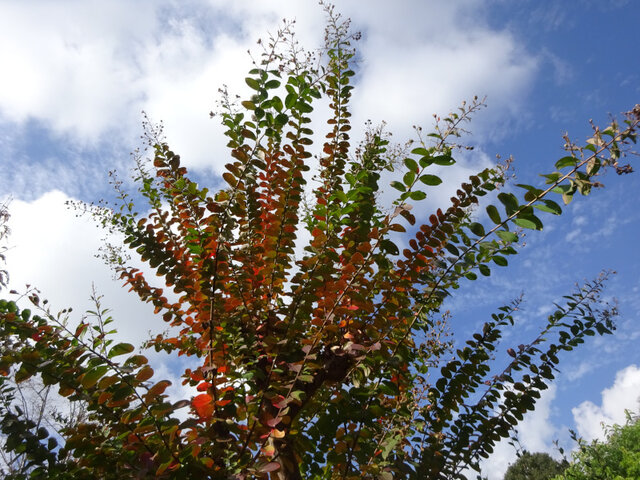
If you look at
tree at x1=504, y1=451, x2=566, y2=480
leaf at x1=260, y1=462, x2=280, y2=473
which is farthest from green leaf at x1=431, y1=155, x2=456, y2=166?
Result: tree at x1=504, y1=451, x2=566, y2=480

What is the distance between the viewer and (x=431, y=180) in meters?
2.10

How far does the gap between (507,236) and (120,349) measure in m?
1.66

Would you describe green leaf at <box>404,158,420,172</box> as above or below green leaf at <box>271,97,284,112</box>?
below

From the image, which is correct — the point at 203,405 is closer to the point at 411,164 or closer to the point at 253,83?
the point at 411,164

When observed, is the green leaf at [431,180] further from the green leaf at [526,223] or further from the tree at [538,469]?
the tree at [538,469]

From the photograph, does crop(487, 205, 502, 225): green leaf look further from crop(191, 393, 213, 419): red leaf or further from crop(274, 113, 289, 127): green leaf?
crop(191, 393, 213, 419): red leaf

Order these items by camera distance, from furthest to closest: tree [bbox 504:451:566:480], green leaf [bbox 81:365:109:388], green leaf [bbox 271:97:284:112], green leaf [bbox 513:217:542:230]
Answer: tree [bbox 504:451:566:480]
green leaf [bbox 271:97:284:112]
green leaf [bbox 513:217:542:230]
green leaf [bbox 81:365:109:388]

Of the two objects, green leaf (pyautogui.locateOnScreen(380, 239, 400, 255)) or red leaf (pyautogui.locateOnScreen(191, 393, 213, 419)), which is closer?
red leaf (pyautogui.locateOnScreen(191, 393, 213, 419))

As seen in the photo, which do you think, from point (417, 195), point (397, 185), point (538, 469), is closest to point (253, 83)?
point (397, 185)

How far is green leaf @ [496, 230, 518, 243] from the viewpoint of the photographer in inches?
73.3

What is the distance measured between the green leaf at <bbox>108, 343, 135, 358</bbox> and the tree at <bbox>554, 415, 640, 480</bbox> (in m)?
7.18

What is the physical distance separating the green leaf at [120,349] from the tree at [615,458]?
7.18 metres

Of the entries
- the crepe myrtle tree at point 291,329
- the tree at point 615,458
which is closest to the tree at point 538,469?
the tree at point 615,458

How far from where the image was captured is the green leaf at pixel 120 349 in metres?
1.82
